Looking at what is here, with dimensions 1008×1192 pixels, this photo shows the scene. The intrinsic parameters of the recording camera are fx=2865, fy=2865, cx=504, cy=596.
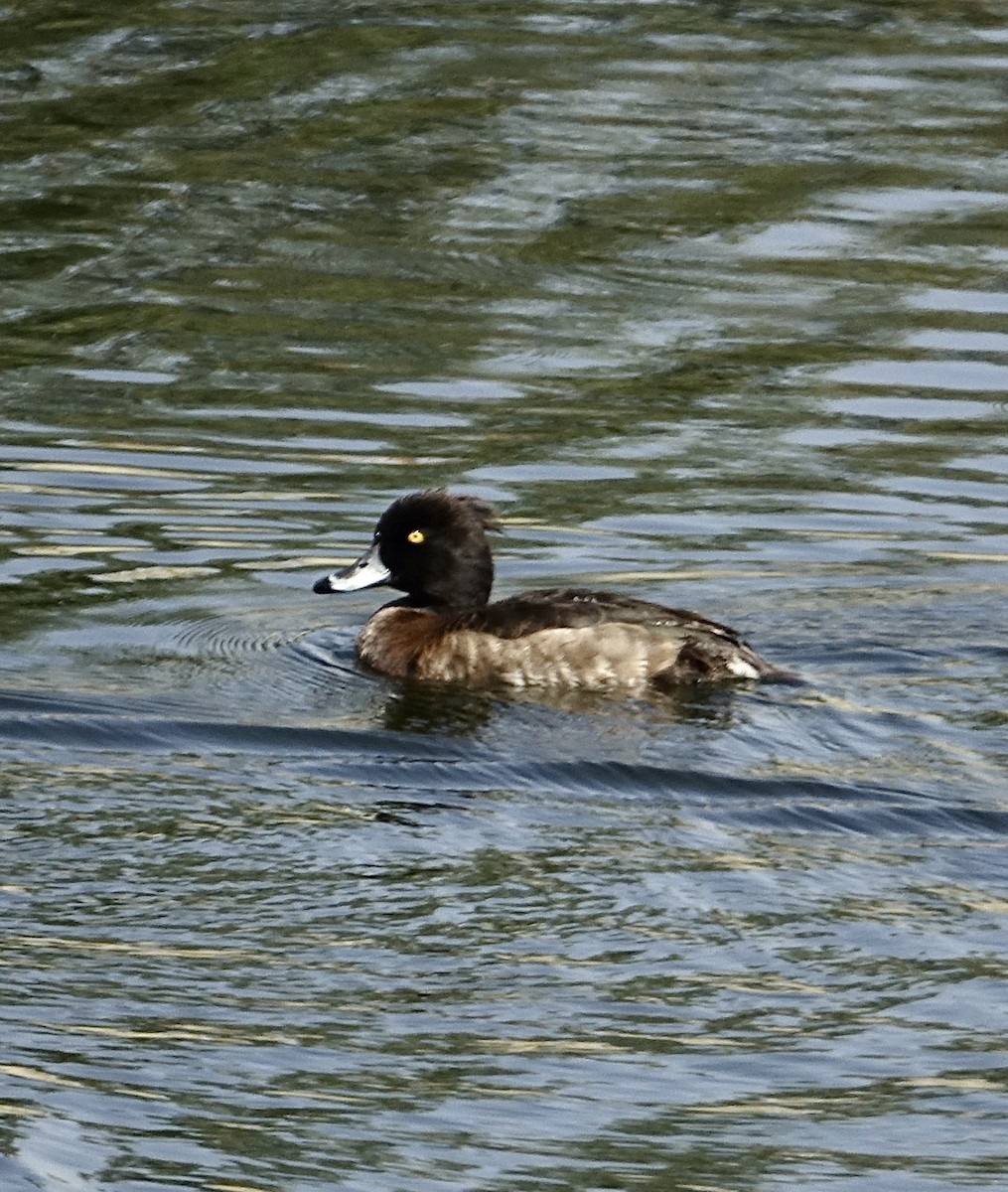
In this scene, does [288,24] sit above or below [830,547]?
above

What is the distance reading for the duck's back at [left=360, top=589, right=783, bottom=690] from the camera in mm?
10023

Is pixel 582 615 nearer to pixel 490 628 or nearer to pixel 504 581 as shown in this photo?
pixel 490 628

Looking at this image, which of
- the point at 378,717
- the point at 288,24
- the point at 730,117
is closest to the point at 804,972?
the point at 378,717

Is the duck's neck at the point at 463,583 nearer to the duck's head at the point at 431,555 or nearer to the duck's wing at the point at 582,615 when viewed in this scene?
the duck's head at the point at 431,555

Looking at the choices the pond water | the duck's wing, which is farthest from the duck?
the pond water

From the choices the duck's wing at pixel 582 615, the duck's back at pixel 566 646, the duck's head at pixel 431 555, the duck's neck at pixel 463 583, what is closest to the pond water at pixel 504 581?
the duck's back at pixel 566 646

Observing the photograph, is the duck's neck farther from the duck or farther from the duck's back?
the duck's back

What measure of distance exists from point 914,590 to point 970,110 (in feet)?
27.2

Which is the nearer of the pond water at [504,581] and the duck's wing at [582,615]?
the pond water at [504,581]

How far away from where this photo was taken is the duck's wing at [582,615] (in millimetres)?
10023

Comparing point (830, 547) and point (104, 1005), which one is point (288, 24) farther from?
point (104, 1005)

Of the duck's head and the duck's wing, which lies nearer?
the duck's wing

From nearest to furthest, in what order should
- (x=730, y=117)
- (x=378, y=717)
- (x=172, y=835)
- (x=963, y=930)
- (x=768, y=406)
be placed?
1. (x=963, y=930)
2. (x=172, y=835)
3. (x=378, y=717)
4. (x=768, y=406)
5. (x=730, y=117)

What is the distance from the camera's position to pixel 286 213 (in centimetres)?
1698
